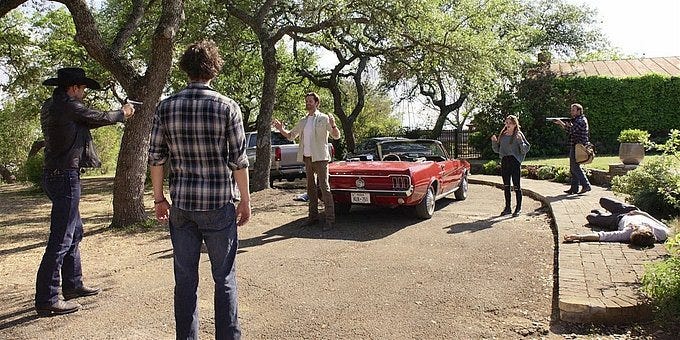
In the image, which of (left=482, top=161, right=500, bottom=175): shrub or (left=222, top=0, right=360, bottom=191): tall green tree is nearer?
(left=222, top=0, right=360, bottom=191): tall green tree

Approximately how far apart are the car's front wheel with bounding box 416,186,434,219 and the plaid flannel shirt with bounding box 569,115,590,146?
397cm

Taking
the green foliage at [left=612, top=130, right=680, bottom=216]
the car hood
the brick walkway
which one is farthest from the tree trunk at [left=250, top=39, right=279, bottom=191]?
the green foliage at [left=612, top=130, right=680, bottom=216]

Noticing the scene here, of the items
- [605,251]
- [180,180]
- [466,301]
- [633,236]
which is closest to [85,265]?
[180,180]

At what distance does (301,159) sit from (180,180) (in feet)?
15.3

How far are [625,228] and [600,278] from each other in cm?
190

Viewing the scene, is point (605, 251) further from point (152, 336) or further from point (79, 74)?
point (79, 74)

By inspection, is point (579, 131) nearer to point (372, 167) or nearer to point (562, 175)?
point (562, 175)

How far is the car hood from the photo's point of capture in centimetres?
791

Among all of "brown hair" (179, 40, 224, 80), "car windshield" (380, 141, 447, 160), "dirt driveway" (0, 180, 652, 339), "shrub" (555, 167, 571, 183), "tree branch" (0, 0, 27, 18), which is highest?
"tree branch" (0, 0, 27, 18)

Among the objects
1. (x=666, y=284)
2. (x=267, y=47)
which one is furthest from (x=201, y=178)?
(x=267, y=47)

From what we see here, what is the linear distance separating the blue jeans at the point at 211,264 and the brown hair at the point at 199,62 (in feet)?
2.78

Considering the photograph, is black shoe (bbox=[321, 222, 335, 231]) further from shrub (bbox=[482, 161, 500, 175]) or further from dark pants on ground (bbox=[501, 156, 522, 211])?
shrub (bbox=[482, 161, 500, 175])

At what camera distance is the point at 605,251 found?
5.65 metres

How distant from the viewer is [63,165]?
4.39 meters
